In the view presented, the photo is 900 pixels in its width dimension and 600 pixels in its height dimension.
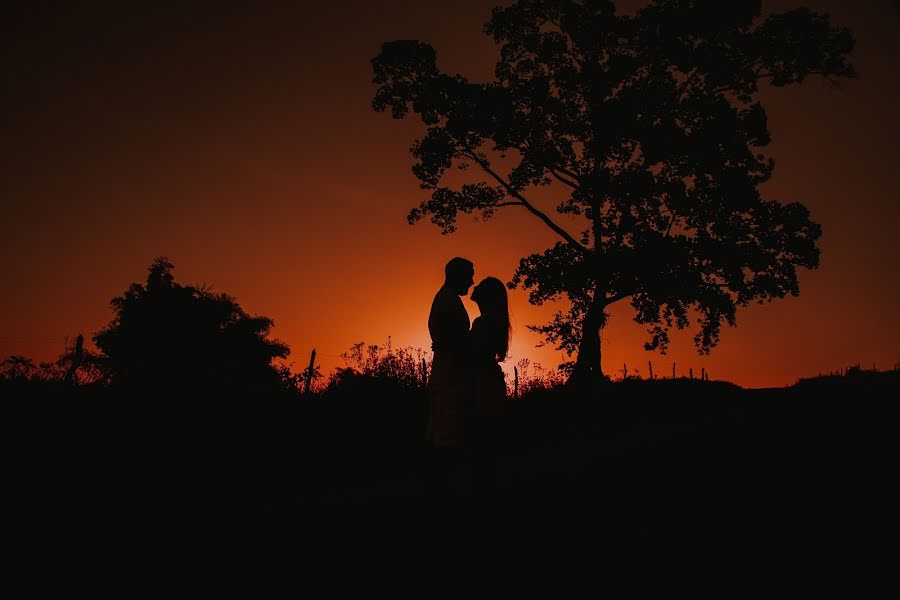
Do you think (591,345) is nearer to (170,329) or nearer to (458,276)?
(458,276)

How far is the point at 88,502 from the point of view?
6.24m

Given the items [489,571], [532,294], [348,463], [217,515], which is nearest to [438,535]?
[489,571]

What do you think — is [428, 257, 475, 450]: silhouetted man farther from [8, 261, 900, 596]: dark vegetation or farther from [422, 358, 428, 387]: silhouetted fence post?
[422, 358, 428, 387]: silhouetted fence post

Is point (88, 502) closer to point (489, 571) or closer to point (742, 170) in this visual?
point (489, 571)

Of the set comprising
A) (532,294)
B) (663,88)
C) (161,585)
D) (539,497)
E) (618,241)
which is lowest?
(161,585)

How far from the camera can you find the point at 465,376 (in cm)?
531

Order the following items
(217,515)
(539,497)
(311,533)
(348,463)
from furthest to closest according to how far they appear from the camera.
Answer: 1. (348,463)
2. (217,515)
3. (539,497)
4. (311,533)

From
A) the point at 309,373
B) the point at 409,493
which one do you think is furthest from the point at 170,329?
the point at 409,493

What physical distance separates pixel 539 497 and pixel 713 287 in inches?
693

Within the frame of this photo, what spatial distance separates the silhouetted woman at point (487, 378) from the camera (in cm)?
533

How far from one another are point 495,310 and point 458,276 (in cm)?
44

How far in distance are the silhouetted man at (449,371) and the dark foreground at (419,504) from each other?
0.43 metres

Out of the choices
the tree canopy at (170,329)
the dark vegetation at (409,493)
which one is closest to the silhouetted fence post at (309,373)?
the dark vegetation at (409,493)

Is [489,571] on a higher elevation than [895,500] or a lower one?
lower
